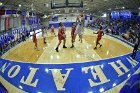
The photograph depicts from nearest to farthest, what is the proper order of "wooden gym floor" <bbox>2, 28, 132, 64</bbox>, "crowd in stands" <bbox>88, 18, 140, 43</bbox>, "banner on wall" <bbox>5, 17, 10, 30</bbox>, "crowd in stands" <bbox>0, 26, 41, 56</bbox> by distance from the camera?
"wooden gym floor" <bbox>2, 28, 132, 64</bbox>, "crowd in stands" <bbox>0, 26, 41, 56</bbox>, "crowd in stands" <bbox>88, 18, 140, 43</bbox>, "banner on wall" <bbox>5, 17, 10, 30</bbox>

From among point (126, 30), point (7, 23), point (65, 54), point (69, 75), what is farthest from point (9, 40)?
point (126, 30)

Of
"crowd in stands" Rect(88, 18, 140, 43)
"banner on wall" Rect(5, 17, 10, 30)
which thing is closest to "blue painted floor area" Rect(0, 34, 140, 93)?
"crowd in stands" Rect(88, 18, 140, 43)

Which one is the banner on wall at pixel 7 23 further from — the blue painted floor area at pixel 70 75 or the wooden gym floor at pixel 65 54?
the blue painted floor area at pixel 70 75

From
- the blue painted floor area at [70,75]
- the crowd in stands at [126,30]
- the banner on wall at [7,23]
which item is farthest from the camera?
the banner on wall at [7,23]

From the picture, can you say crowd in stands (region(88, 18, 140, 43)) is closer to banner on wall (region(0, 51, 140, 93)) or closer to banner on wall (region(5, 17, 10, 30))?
banner on wall (region(0, 51, 140, 93))

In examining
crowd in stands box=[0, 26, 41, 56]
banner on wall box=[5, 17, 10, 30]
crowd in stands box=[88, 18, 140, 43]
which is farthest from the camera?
banner on wall box=[5, 17, 10, 30]

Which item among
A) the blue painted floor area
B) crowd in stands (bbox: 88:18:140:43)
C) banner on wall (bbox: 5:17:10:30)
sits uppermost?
banner on wall (bbox: 5:17:10:30)

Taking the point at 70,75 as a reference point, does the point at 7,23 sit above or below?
above

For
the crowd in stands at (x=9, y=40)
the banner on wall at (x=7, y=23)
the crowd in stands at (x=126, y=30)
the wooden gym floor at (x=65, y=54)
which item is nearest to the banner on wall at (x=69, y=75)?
the wooden gym floor at (x=65, y=54)

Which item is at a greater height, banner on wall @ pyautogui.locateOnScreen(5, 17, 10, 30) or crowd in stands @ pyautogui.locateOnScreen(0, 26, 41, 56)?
banner on wall @ pyautogui.locateOnScreen(5, 17, 10, 30)

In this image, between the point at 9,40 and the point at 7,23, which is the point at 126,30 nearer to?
the point at 9,40

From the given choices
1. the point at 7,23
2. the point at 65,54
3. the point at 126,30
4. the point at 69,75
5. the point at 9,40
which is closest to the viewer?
the point at 69,75

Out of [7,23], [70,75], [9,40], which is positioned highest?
[7,23]

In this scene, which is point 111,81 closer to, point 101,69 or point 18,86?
point 101,69
